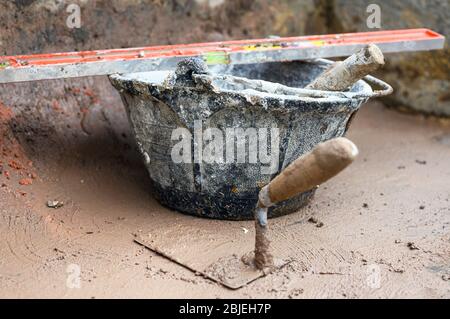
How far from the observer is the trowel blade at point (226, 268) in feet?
9.18

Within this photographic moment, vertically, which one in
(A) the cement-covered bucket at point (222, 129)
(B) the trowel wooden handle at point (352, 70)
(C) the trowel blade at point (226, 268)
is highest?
(B) the trowel wooden handle at point (352, 70)

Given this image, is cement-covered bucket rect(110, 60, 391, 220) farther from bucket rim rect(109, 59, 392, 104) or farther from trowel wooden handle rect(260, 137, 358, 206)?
trowel wooden handle rect(260, 137, 358, 206)

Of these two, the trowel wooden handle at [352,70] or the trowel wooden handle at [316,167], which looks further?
the trowel wooden handle at [352,70]

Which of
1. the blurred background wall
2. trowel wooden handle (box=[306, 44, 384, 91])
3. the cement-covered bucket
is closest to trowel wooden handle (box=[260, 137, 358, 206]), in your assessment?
the cement-covered bucket

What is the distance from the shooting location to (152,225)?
131 inches

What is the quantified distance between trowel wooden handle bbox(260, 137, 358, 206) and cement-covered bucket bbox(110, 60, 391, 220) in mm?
498

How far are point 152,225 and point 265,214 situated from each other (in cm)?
73

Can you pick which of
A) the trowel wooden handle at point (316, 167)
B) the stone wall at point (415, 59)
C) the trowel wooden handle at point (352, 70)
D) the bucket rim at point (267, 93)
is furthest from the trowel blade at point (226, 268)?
the stone wall at point (415, 59)

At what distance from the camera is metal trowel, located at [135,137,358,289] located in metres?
2.46

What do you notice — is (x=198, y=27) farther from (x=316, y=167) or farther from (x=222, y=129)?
(x=316, y=167)

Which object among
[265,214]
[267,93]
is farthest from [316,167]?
[267,93]

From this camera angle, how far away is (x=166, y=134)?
3.25 meters

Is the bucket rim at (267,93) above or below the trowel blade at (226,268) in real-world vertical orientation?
above

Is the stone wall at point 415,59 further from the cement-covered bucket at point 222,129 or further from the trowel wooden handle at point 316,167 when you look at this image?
the trowel wooden handle at point 316,167
